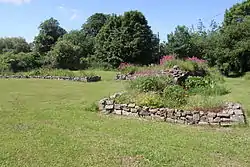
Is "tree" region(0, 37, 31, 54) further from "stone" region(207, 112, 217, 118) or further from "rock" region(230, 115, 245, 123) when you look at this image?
"rock" region(230, 115, 245, 123)

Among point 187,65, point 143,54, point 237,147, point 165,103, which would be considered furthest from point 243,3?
point 237,147

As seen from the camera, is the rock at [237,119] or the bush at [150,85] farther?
the bush at [150,85]

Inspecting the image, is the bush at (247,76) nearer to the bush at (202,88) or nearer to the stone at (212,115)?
the bush at (202,88)

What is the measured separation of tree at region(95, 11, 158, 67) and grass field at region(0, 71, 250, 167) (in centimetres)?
2461

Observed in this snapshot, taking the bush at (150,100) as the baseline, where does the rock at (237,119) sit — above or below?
below

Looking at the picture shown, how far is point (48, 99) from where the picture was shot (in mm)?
13078

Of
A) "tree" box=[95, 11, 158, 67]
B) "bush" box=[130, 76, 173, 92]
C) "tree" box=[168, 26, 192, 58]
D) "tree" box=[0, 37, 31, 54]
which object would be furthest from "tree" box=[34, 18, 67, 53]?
"bush" box=[130, 76, 173, 92]

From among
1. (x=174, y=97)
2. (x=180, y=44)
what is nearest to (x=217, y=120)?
(x=174, y=97)

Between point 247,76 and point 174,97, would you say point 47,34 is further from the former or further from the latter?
point 174,97

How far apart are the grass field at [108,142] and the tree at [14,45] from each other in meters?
40.1

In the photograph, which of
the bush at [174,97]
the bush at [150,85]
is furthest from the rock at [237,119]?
the bush at [150,85]

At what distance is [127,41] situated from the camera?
3416cm

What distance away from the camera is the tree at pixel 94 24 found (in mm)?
54375

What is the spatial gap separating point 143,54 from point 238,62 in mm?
11978
